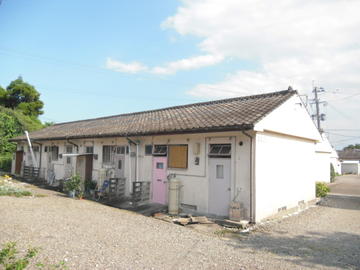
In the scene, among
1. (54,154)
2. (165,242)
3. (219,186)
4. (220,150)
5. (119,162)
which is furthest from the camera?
(54,154)

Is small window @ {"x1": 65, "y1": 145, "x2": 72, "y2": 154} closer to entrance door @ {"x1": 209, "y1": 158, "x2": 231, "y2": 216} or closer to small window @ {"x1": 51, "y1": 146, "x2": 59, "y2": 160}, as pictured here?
small window @ {"x1": 51, "y1": 146, "x2": 59, "y2": 160}

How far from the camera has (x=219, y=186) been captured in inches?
368

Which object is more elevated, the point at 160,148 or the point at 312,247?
the point at 160,148

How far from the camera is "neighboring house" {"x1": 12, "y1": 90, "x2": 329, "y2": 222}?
879 cm

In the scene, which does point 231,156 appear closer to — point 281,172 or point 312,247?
point 281,172

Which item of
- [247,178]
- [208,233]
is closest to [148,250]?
[208,233]

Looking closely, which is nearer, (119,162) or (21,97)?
(119,162)

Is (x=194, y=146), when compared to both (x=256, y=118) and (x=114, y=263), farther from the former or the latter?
(x=114, y=263)

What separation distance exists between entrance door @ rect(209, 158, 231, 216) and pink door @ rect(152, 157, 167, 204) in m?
2.21

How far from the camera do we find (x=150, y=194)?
37.7ft

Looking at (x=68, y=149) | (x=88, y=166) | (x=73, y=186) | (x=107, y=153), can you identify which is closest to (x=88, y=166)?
(x=88, y=166)

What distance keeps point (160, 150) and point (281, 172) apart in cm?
471

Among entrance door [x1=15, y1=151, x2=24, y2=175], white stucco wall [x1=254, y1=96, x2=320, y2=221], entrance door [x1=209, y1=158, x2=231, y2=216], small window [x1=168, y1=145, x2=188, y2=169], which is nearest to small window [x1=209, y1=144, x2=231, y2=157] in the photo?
entrance door [x1=209, y1=158, x2=231, y2=216]

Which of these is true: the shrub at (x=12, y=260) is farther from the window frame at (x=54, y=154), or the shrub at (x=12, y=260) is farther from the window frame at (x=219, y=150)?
the window frame at (x=54, y=154)
